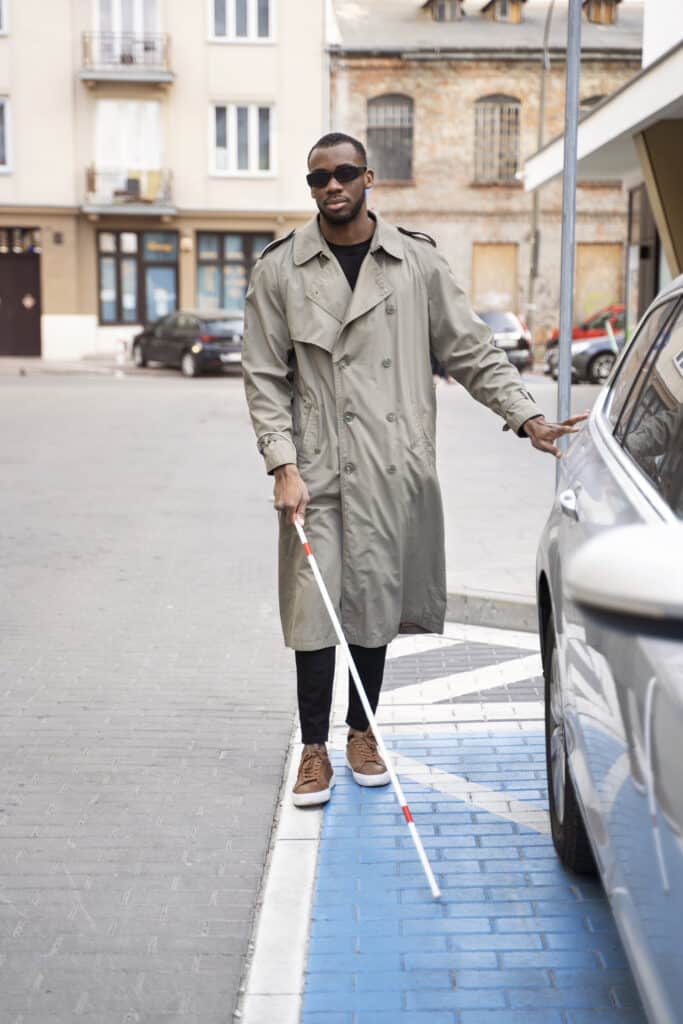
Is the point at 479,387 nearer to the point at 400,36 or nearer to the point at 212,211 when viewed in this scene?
the point at 212,211

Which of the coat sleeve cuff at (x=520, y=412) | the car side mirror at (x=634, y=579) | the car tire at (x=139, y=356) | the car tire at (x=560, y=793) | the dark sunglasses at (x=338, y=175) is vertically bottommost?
the car tire at (x=139, y=356)

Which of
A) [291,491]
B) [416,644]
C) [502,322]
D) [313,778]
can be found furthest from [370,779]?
[502,322]

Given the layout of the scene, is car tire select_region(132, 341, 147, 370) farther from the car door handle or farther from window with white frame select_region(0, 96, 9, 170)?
the car door handle

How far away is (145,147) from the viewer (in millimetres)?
40781

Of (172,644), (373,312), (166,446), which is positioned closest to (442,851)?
(373,312)

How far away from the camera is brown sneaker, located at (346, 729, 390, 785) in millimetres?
5035

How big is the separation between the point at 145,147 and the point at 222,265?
12.7 feet

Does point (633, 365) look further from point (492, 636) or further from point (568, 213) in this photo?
point (492, 636)

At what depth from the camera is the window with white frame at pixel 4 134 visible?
40312 millimetres

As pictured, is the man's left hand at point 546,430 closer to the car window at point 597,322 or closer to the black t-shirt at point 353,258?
the black t-shirt at point 353,258

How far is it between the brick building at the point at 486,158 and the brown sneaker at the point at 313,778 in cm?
3821

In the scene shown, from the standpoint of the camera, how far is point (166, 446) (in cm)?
1692

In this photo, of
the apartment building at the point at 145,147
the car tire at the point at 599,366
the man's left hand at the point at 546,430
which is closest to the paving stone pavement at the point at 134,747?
the man's left hand at the point at 546,430

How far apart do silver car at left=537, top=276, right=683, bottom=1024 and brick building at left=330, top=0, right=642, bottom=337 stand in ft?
Result: 127
